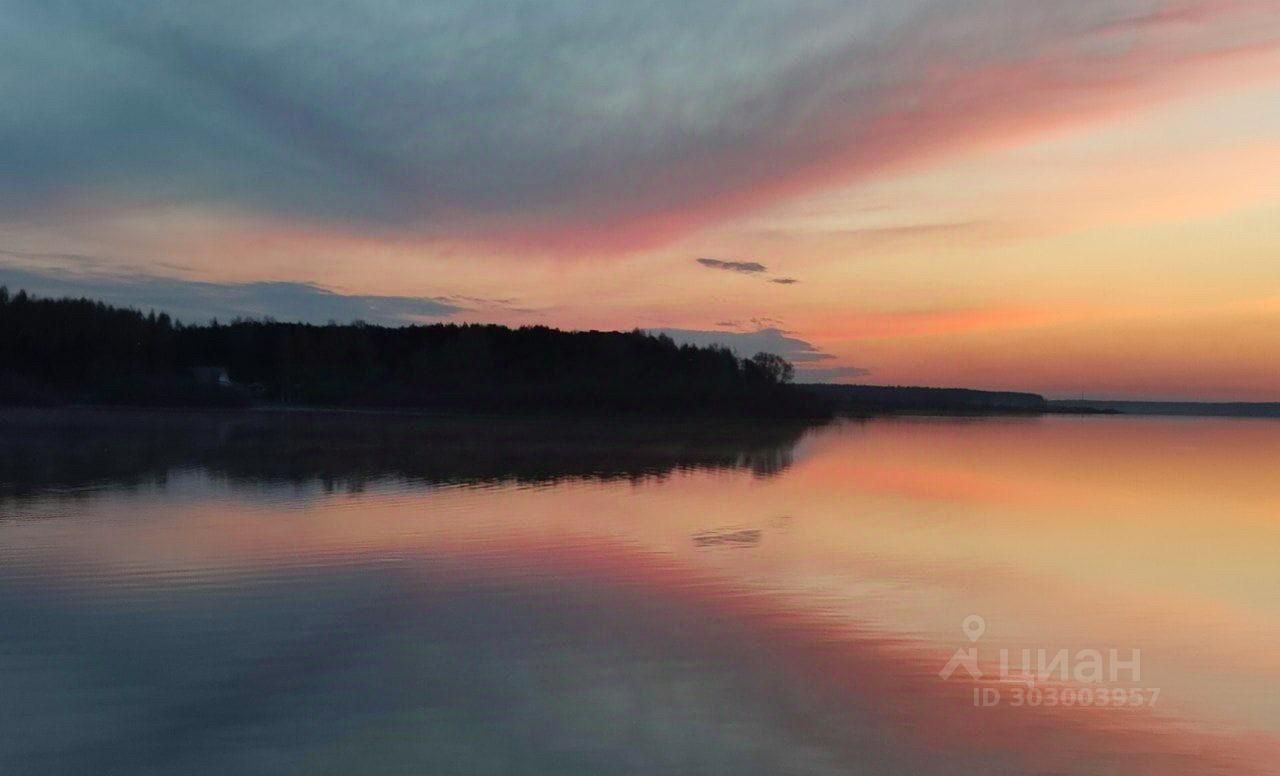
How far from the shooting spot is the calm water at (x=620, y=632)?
3.93m

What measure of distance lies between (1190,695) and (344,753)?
3.99 meters

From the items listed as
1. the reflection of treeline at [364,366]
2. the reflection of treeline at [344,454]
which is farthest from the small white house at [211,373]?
the reflection of treeline at [344,454]

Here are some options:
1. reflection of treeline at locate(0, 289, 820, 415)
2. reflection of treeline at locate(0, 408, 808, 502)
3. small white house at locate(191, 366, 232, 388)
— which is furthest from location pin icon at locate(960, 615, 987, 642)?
small white house at locate(191, 366, 232, 388)

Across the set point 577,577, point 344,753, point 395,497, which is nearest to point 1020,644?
point 577,577

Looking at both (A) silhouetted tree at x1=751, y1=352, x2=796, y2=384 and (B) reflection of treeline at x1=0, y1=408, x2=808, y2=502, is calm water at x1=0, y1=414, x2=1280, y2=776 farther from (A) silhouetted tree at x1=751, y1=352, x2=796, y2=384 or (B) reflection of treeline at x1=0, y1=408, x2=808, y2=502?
(A) silhouetted tree at x1=751, y1=352, x2=796, y2=384

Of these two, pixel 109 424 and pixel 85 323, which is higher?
pixel 85 323

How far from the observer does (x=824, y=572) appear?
7449mm

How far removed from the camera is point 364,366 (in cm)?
6400

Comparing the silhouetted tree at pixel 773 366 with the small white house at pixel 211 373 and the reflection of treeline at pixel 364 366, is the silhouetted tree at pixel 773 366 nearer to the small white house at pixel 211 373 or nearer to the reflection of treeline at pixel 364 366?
the reflection of treeline at pixel 364 366

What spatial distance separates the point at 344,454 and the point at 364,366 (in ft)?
158

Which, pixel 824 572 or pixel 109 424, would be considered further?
pixel 109 424

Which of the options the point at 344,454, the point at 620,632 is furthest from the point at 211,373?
the point at 620,632

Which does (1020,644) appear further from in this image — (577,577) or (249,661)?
(249,661)

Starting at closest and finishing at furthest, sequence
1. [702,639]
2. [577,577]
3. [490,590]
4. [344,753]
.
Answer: [344,753], [702,639], [490,590], [577,577]
